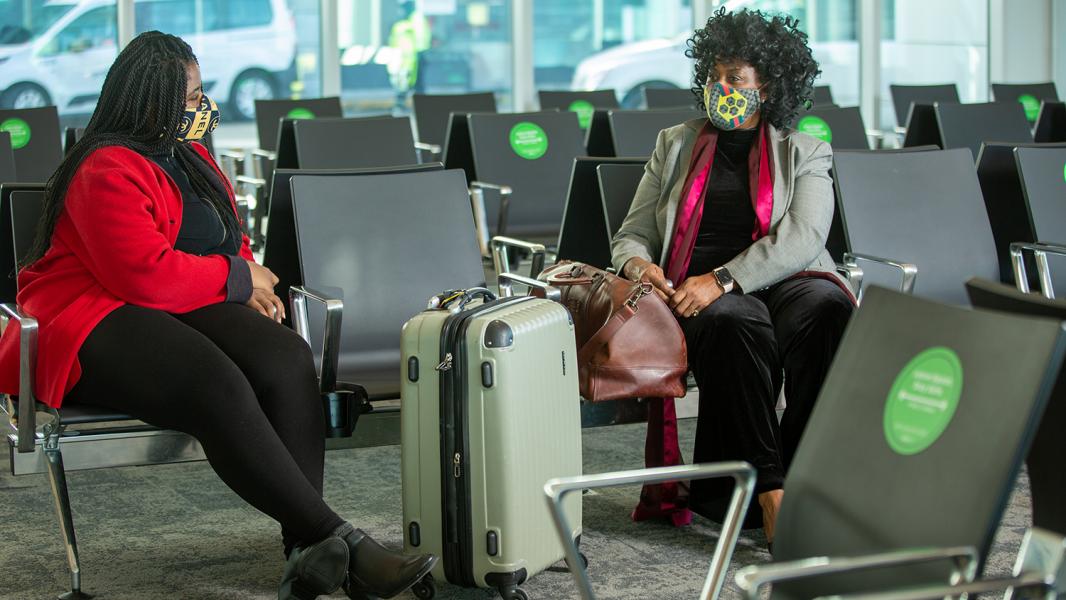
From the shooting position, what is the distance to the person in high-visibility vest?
8.48m

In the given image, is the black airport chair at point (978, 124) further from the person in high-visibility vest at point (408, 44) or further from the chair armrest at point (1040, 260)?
the person in high-visibility vest at point (408, 44)

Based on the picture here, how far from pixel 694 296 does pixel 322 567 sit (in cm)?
103

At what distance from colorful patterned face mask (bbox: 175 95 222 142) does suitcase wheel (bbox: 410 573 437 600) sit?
1.02m

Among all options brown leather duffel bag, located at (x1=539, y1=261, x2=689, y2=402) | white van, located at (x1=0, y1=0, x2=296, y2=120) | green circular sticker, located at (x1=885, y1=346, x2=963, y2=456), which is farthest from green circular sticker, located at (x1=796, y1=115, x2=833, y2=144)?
white van, located at (x1=0, y1=0, x2=296, y2=120)

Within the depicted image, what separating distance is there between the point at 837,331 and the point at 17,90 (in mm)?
6356

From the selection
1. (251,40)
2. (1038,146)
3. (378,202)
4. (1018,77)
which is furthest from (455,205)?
(1018,77)

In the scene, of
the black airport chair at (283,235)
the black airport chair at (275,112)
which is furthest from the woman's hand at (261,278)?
the black airport chair at (275,112)

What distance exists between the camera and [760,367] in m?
2.76

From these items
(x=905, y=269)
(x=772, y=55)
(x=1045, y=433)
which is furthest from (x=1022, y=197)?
(x=1045, y=433)

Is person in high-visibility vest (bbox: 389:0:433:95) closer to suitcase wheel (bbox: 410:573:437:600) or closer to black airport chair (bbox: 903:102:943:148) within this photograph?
black airport chair (bbox: 903:102:943:148)

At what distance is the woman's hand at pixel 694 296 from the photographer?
2.87m

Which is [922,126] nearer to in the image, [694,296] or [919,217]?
[919,217]

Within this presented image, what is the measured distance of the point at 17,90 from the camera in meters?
7.80

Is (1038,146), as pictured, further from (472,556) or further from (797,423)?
(472,556)
